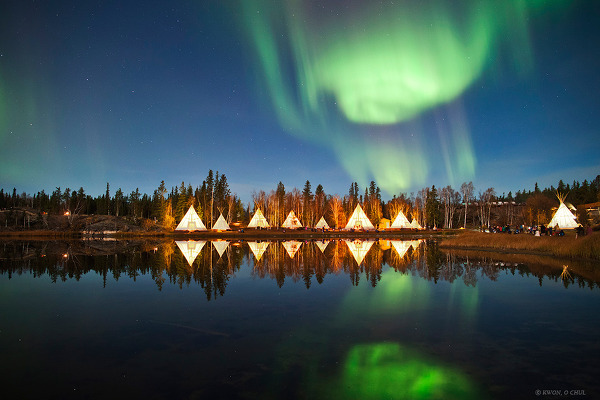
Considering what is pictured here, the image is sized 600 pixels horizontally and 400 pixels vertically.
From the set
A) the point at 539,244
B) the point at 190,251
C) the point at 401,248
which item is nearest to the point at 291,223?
the point at 401,248

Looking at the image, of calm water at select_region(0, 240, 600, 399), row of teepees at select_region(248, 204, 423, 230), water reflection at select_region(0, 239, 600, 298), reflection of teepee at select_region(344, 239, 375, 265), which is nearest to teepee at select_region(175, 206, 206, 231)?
row of teepees at select_region(248, 204, 423, 230)

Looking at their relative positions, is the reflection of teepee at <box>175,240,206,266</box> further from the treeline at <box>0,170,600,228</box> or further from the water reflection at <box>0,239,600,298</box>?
the treeline at <box>0,170,600,228</box>

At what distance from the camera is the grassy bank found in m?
25.1

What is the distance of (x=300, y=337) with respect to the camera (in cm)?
923

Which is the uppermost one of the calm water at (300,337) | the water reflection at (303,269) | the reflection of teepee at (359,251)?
the reflection of teepee at (359,251)

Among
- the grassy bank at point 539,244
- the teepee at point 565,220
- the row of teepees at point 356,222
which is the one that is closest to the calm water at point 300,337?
the grassy bank at point 539,244

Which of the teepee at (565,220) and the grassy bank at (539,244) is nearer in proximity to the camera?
the grassy bank at (539,244)

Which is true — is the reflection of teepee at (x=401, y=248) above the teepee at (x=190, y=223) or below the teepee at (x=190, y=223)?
below

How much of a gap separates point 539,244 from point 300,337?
30191 millimetres

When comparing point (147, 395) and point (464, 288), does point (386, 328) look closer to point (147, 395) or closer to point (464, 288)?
point (147, 395)

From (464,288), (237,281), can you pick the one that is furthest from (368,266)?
(237,281)

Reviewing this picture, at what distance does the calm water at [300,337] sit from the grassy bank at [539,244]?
948cm

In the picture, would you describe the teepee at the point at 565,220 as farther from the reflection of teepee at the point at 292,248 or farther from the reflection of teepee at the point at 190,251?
the reflection of teepee at the point at 190,251

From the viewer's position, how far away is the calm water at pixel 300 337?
6.48 meters
